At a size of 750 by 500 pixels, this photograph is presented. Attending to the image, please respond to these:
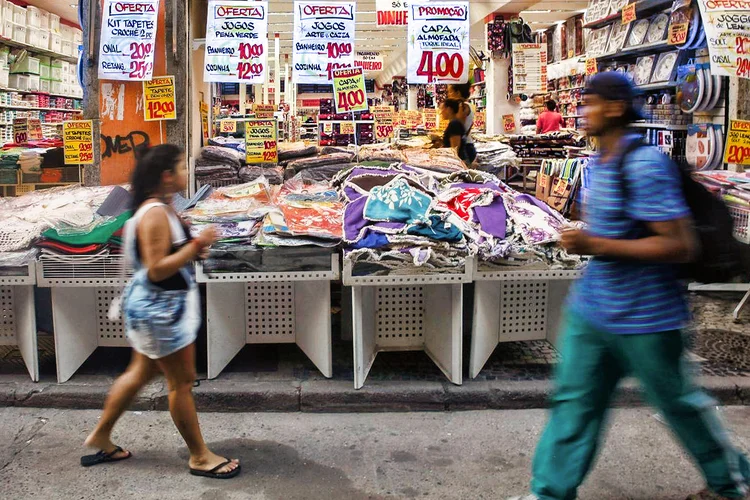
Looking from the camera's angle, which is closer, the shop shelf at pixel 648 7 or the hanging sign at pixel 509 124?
the shop shelf at pixel 648 7

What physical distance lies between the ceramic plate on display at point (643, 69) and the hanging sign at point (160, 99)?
476cm

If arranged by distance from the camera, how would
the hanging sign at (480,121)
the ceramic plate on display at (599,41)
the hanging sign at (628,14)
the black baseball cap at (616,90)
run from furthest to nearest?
the hanging sign at (480,121)
the ceramic plate on display at (599,41)
the hanging sign at (628,14)
the black baseball cap at (616,90)

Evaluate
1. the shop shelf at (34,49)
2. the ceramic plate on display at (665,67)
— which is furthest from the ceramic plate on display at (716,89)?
the shop shelf at (34,49)

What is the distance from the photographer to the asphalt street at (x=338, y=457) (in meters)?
3.17

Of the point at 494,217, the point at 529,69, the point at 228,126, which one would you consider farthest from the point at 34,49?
the point at 494,217

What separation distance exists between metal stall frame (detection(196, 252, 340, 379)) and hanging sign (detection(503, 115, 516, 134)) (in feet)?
31.9

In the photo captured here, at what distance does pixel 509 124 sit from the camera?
13.5 metres

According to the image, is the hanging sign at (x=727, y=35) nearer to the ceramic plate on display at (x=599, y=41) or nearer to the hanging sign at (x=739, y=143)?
the hanging sign at (x=739, y=143)

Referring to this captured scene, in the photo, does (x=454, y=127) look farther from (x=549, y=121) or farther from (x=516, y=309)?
(x=549, y=121)

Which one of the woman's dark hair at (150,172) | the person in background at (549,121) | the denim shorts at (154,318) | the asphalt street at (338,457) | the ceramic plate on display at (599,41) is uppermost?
the ceramic plate on display at (599,41)

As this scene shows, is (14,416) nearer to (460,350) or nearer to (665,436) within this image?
(460,350)

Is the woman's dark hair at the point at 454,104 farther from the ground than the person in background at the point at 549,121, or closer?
closer

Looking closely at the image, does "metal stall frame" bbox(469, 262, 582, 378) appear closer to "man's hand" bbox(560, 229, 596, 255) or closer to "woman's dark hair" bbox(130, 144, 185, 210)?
"man's hand" bbox(560, 229, 596, 255)

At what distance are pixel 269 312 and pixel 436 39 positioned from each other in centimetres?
332
